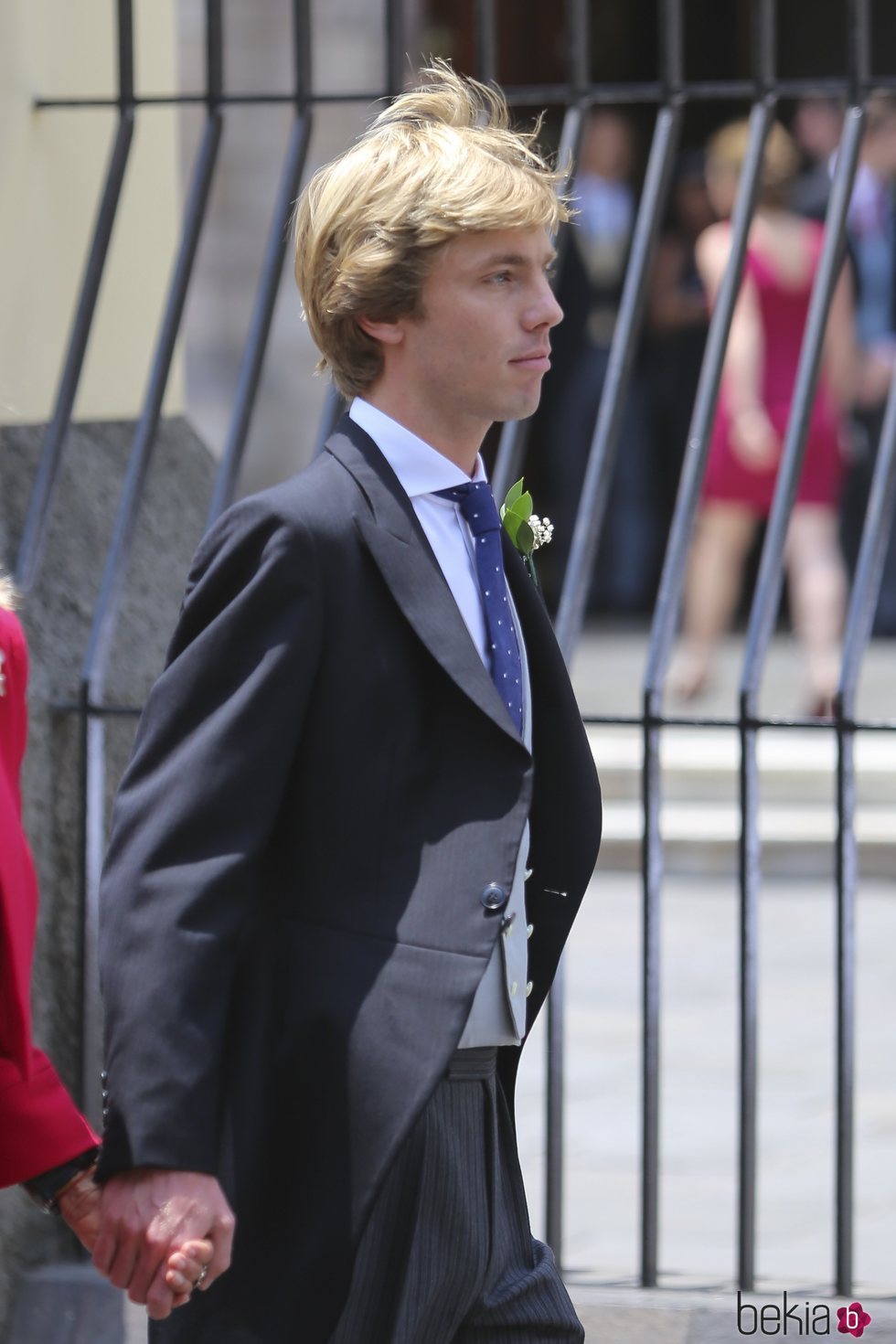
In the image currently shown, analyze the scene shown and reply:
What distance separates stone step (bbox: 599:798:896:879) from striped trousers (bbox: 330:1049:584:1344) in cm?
460

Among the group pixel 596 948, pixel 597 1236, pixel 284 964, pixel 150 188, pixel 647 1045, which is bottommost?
pixel 596 948

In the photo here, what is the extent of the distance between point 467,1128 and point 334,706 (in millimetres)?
A: 424

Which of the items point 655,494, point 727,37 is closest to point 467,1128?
point 655,494

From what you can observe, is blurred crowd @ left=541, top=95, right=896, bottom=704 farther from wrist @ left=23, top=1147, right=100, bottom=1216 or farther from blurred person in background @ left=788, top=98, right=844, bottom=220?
wrist @ left=23, top=1147, right=100, bottom=1216

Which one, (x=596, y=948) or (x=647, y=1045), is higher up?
(x=647, y=1045)

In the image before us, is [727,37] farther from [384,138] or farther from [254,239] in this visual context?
[384,138]

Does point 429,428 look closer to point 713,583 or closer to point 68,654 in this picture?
point 68,654

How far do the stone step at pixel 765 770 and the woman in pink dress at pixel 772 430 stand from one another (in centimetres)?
24

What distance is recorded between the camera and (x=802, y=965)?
226 inches

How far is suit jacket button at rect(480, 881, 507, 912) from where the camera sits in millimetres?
1939

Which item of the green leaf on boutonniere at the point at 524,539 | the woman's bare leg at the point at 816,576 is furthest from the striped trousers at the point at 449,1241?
the woman's bare leg at the point at 816,576

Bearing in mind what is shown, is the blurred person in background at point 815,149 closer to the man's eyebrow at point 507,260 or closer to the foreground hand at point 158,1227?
the man's eyebrow at point 507,260

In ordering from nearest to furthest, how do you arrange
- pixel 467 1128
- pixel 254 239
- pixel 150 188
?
pixel 467 1128, pixel 150 188, pixel 254 239

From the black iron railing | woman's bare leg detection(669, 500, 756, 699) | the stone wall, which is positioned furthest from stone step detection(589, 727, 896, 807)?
the black iron railing
